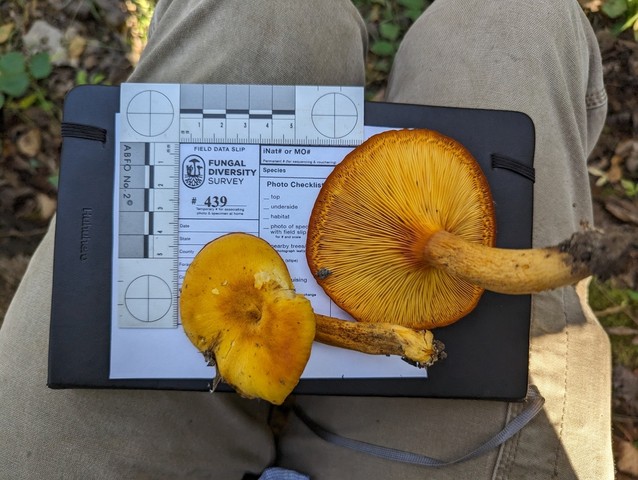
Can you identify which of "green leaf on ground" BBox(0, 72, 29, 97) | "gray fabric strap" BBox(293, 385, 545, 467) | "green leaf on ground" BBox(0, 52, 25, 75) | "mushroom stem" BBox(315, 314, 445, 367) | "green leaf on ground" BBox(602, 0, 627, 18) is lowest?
"gray fabric strap" BBox(293, 385, 545, 467)

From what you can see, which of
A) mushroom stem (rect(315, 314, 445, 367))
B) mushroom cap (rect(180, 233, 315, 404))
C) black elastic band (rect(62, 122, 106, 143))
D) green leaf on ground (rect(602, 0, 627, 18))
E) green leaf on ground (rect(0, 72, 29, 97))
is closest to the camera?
Result: mushroom cap (rect(180, 233, 315, 404))

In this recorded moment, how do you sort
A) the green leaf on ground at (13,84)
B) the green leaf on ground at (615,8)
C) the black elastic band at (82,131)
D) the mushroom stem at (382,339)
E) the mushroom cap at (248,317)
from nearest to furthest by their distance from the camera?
the mushroom cap at (248,317) → the mushroom stem at (382,339) → the black elastic band at (82,131) → the green leaf on ground at (13,84) → the green leaf on ground at (615,8)

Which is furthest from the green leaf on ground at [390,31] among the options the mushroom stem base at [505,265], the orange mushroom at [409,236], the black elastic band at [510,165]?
the mushroom stem base at [505,265]

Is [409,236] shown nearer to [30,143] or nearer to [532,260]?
[532,260]

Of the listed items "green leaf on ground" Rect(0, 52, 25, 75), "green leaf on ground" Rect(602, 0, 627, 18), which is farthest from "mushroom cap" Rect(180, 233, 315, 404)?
"green leaf on ground" Rect(602, 0, 627, 18)

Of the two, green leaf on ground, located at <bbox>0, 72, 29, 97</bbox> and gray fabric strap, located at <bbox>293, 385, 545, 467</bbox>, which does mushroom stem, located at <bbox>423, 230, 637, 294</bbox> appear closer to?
gray fabric strap, located at <bbox>293, 385, 545, 467</bbox>

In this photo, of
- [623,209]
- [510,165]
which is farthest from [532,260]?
[623,209]

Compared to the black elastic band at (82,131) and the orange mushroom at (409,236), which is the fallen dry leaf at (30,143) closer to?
the black elastic band at (82,131)

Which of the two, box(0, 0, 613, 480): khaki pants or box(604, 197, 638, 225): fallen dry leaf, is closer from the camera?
box(0, 0, 613, 480): khaki pants

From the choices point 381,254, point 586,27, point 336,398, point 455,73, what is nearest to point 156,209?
point 381,254
